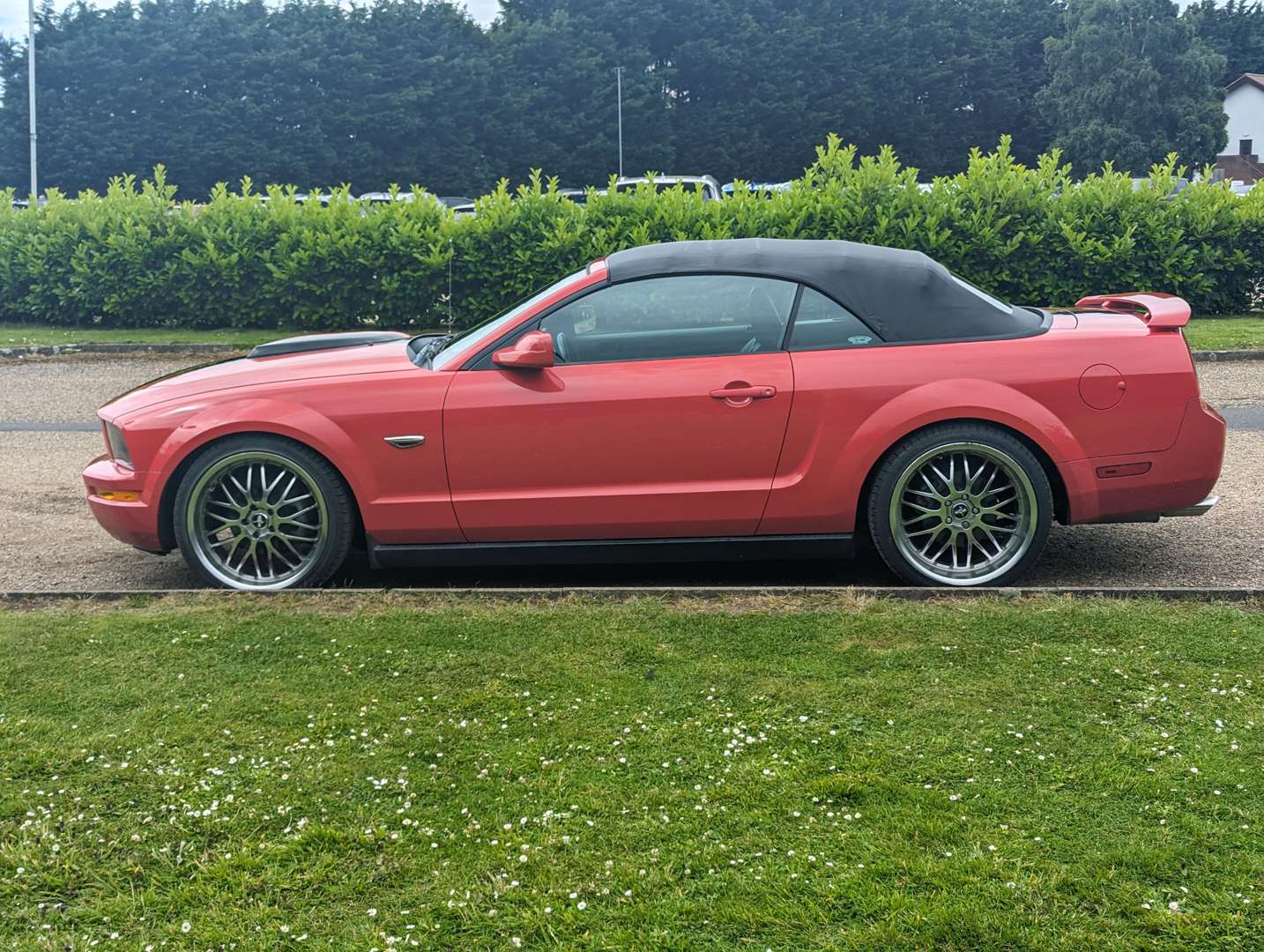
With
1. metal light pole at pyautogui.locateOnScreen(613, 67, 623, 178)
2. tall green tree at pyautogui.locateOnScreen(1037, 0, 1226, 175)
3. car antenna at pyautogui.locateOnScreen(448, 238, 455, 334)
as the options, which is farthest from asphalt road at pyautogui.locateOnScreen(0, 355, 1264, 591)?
tall green tree at pyautogui.locateOnScreen(1037, 0, 1226, 175)

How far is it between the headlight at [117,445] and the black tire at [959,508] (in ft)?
11.0

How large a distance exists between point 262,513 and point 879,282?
9.74 ft

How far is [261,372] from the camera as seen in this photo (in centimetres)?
557

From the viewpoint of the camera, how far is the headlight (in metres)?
5.47

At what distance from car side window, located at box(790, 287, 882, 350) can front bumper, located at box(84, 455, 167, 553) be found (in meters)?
2.99

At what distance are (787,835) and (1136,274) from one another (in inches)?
553

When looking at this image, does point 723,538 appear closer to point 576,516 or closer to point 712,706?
point 576,516

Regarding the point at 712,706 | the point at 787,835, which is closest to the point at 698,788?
the point at 787,835

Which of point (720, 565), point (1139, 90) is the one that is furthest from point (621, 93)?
point (720, 565)

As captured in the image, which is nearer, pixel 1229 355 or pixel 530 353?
pixel 530 353

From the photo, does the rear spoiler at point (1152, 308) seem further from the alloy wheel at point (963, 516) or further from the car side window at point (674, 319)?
the car side window at point (674, 319)

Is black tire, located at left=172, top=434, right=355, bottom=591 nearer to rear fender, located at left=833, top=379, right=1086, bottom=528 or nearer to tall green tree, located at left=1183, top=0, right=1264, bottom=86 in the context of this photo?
rear fender, located at left=833, top=379, right=1086, bottom=528

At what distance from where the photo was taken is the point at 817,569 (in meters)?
5.86

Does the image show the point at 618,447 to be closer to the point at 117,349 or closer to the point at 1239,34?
the point at 117,349
